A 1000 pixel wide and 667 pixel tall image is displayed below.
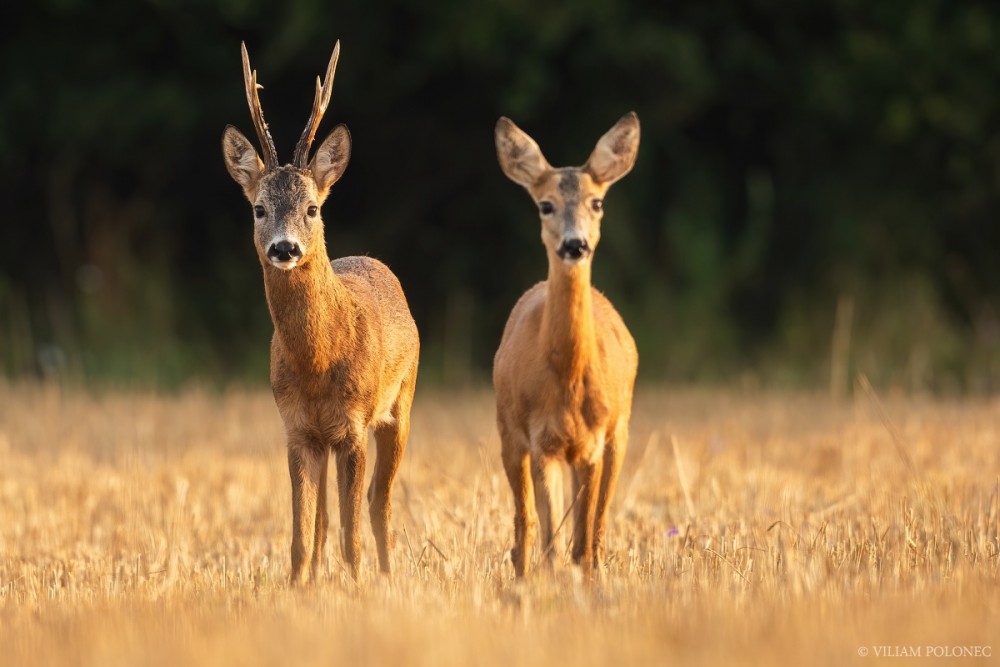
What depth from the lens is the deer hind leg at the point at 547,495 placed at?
741cm

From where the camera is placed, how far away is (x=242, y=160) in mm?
8070

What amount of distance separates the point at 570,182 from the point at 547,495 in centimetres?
136

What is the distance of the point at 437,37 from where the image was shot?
54.4 ft

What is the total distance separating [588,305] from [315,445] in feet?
4.48

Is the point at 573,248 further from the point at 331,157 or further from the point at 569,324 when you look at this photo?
the point at 331,157

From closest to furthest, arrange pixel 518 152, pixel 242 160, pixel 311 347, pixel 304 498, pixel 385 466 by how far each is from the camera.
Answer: pixel 304 498 → pixel 311 347 → pixel 518 152 → pixel 242 160 → pixel 385 466

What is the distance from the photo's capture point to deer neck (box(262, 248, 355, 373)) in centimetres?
768

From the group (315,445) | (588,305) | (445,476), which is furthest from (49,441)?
(588,305)

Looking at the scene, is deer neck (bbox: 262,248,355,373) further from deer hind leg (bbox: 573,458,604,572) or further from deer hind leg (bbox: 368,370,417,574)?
deer hind leg (bbox: 573,458,604,572)

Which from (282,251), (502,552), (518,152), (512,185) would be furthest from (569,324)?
(512,185)

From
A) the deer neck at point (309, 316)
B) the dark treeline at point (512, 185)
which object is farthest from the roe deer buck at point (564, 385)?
the dark treeline at point (512, 185)

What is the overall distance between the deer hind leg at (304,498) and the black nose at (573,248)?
1.46m

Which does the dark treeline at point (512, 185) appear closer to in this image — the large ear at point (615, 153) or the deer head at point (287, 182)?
the deer head at point (287, 182)

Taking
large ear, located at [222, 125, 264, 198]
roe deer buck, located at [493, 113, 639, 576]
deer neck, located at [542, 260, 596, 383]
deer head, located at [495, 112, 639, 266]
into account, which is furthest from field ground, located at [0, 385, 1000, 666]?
large ear, located at [222, 125, 264, 198]
